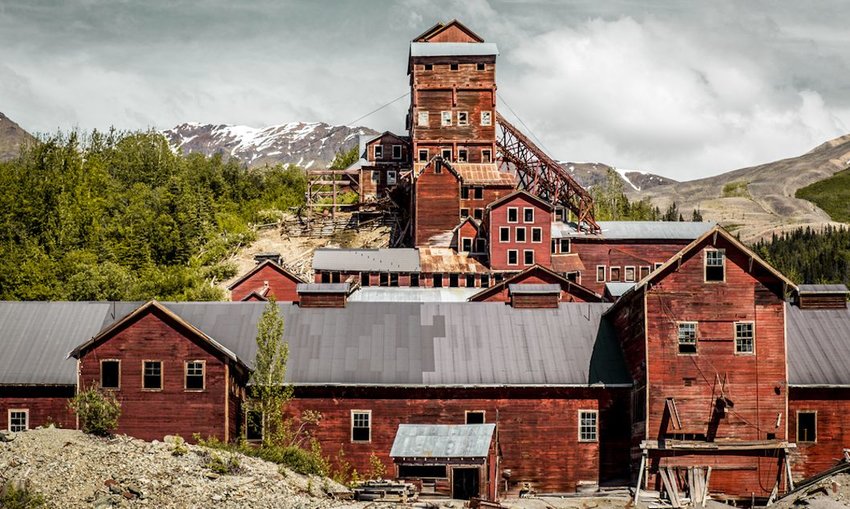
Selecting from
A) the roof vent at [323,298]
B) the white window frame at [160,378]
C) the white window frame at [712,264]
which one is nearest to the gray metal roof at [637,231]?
the roof vent at [323,298]

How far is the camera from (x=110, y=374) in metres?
51.8

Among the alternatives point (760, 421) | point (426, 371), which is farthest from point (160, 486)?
point (760, 421)

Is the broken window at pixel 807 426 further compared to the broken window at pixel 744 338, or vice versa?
the broken window at pixel 807 426

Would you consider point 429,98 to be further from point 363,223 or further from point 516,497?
point 516,497

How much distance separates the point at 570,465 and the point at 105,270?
4543 cm

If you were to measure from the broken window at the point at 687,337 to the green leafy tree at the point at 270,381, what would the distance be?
1689cm

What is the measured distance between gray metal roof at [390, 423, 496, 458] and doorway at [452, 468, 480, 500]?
92 centimetres

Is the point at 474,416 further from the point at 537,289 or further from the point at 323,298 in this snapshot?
the point at 323,298

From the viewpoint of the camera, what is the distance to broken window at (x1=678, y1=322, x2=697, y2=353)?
170ft

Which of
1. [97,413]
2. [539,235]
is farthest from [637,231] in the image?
[97,413]

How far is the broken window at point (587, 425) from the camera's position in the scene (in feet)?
176

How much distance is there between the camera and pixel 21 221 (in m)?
100

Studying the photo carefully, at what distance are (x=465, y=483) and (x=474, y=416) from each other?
13.6 feet

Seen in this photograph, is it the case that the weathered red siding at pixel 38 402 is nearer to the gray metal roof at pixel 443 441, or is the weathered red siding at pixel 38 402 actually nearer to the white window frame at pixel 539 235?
the gray metal roof at pixel 443 441
